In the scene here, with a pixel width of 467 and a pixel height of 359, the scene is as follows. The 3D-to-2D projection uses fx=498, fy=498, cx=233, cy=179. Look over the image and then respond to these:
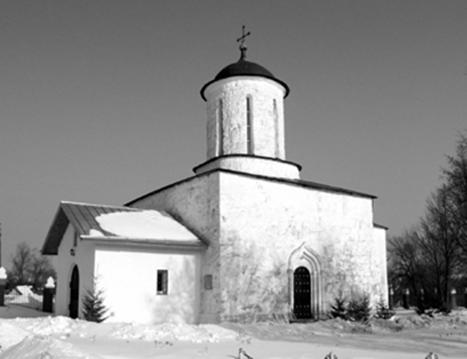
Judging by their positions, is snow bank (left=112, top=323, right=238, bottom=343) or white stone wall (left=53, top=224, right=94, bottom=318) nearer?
snow bank (left=112, top=323, right=238, bottom=343)

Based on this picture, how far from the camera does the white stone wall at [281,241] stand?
680 inches

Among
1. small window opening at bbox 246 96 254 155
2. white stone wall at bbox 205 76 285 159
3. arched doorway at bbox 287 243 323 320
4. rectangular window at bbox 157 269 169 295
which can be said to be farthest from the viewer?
white stone wall at bbox 205 76 285 159

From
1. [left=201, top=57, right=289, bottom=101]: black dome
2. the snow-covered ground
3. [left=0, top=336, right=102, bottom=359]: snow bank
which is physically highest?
[left=201, top=57, right=289, bottom=101]: black dome

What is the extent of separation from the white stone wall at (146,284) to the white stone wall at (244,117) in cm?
532

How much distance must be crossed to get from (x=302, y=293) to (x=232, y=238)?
3.88 m

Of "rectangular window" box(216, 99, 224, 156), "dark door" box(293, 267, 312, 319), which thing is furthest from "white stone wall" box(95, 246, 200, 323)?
"rectangular window" box(216, 99, 224, 156)

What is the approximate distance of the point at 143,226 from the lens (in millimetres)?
17359

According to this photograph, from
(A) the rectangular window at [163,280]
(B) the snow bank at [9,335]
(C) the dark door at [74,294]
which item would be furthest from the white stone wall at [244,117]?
(B) the snow bank at [9,335]

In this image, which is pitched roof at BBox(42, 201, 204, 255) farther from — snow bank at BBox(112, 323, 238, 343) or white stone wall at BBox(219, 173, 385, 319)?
snow bank at BBox(112, 323, 238, 343)

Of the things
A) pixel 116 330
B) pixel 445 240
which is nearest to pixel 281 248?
pixel 116 330

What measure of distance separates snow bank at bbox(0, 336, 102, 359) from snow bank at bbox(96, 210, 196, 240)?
7720 millimetres

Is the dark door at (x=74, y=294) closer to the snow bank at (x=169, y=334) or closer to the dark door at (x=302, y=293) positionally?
the snow bank at (x=169, y=334)

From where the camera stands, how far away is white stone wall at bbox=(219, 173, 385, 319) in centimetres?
1727

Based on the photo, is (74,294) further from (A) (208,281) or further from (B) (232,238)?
(B) (232,238)
